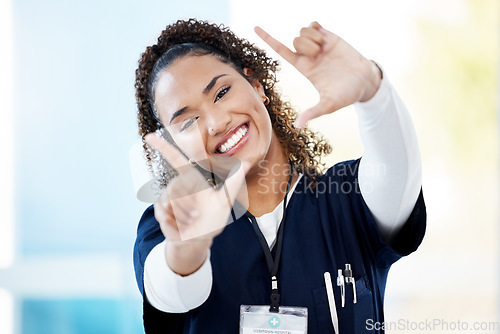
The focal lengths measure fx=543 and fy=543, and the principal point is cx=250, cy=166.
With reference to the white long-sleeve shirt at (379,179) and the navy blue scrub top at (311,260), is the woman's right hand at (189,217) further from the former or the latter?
the navy blue scrub top at (311,260)

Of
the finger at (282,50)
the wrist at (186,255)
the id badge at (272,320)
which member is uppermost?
the finger at (282,50)

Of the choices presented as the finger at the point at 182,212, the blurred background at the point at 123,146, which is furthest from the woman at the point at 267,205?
the blurred background at the point at 123,146

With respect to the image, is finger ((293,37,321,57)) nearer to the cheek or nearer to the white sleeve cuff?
the cheek

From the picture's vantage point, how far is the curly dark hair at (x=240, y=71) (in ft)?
3.99

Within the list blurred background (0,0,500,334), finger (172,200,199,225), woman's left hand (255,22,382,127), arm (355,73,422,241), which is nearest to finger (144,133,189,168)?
finger (172,200,199,225)

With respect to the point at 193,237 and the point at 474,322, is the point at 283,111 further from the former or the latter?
the point at 474,322

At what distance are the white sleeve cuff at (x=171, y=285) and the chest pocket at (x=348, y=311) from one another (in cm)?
23

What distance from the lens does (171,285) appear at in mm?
863

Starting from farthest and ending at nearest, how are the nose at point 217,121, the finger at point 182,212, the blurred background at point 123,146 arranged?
the blurred background at point 123,146 → the nose at point 217,121 → the finger at point 182,212

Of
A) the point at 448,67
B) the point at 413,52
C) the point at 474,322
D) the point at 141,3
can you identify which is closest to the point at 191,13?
the point at 141,3

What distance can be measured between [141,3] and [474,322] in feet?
5.62

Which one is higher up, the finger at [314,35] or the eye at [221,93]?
the finger at [314,35]

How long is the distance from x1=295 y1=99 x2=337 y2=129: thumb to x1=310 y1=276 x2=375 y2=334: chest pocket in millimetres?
336

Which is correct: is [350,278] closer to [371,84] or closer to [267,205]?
[267,205]
